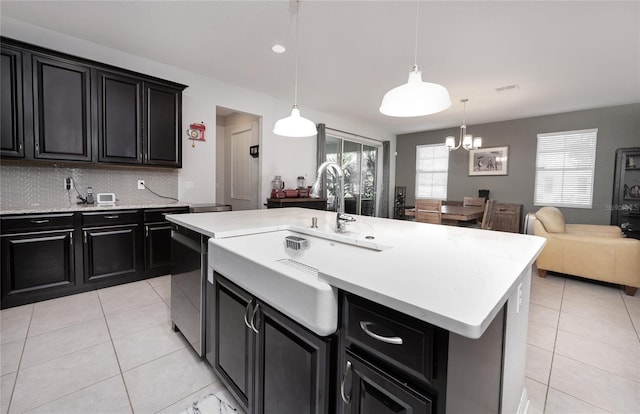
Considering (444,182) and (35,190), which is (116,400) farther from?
(444,182)

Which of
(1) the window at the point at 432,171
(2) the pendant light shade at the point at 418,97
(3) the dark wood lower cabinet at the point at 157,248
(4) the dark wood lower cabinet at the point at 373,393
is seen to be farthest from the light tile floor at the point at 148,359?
(1) the window at the point at 432,171

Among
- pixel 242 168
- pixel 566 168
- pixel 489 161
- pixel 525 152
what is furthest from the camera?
pixel 489 161

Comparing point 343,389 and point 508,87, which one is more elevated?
point 508,87

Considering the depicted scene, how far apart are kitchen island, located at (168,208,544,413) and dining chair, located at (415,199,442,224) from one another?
260 cm

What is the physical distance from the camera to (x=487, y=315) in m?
0.59

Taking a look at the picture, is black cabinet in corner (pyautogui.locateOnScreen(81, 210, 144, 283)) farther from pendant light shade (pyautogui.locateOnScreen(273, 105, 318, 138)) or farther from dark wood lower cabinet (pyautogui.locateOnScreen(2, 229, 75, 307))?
pendant light shade (pyautogui.locateOnScreen(273, 105, 318, 138))

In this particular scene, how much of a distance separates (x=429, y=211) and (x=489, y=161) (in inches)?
119

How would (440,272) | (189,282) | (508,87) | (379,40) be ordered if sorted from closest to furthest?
1. (440,272)
2. (189,282)
3. (379,40)
4. (508,87)

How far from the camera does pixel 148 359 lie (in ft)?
5.84

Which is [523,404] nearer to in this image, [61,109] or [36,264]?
[36,264]

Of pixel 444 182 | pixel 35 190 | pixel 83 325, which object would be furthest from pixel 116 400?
pixel 444 182

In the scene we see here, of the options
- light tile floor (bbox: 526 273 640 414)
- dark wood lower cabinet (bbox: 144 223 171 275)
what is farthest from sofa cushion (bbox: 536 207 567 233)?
dark wood lower cabinet (bbox: 144 223 171 275)

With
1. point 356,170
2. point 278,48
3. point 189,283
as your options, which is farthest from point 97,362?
point 356,170

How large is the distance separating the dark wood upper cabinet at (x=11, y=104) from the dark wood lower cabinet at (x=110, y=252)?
0.94 meters
